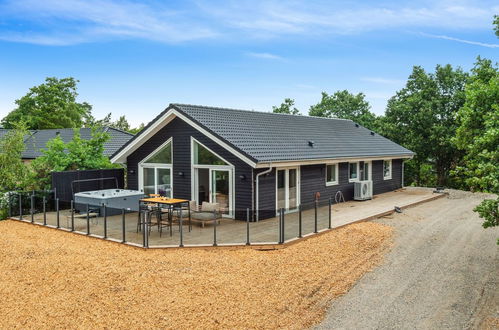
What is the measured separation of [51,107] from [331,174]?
1930 inches

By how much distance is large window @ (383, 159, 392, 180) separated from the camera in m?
23.2

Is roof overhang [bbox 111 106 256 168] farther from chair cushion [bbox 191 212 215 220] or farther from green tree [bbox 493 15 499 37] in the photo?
green tree [bbox 493 15 499 37]

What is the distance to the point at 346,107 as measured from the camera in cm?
4003

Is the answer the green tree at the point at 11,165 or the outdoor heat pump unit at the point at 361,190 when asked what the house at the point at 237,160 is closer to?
the outdoor heat pump unit at the point at 361,190

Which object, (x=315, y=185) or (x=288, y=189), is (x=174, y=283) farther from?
(x=315, y=185)

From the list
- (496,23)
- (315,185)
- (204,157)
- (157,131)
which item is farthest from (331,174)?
(496,23)

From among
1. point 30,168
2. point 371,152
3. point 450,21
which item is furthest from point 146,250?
point 450,21

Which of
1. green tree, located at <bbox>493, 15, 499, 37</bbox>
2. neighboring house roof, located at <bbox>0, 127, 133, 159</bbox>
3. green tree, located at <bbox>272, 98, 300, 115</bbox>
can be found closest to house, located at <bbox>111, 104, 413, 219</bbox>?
green tree, located at <bbox>493, 15, 499, 37</bbox>

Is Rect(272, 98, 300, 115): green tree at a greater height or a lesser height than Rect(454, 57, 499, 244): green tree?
greater

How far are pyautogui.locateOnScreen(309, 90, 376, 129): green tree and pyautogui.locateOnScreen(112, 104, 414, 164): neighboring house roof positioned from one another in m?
15.7

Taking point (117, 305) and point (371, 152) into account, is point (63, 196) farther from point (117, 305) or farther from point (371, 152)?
point (371, 152)

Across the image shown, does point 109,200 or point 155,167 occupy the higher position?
point 155,167

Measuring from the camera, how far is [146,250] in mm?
10852

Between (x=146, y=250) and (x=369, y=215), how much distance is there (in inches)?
336
